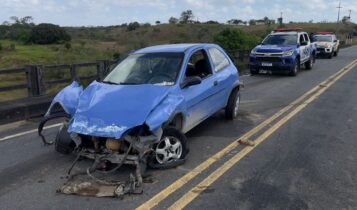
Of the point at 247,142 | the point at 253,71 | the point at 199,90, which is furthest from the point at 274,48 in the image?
the point at 199,90

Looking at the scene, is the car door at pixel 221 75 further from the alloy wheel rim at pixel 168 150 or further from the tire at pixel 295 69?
the tire at pixel 295 69

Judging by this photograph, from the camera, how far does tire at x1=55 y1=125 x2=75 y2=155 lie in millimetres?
5847

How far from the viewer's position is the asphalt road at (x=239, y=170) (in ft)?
15.0

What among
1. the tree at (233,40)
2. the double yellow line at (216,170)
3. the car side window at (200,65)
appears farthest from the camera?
the tree at (233,40)

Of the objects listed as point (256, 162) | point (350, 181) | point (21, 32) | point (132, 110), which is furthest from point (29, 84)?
point (21, 32)

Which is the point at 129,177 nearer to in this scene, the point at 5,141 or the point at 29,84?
the point at 5,141

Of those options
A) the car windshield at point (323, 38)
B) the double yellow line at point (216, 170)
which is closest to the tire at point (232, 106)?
the double yellow line at point (216, 170)

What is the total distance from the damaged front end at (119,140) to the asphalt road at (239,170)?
18 cm

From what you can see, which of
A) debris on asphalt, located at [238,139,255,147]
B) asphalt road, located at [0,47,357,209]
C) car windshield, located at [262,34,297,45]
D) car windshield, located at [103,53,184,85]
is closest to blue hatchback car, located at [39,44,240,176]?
car windshield, located at [103,53,184,85]

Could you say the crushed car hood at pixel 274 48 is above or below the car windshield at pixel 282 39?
below

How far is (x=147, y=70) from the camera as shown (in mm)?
6629

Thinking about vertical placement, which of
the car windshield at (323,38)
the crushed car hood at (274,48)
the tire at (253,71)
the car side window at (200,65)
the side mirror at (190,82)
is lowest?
the tire at (253,71)

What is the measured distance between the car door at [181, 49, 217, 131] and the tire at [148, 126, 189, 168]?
65cm

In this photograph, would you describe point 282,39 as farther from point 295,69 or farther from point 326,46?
point 326,46
